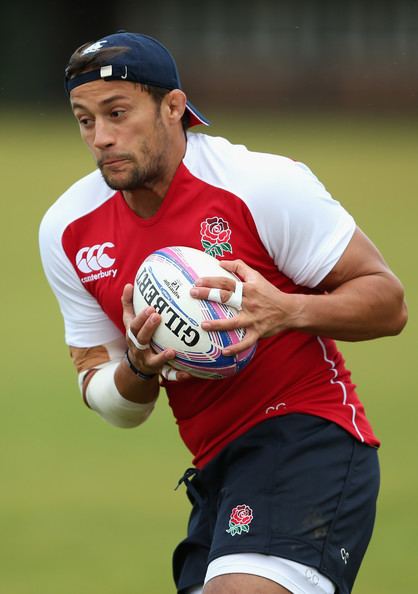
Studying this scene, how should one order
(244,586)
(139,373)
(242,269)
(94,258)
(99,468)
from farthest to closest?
(99,468), (94,258), (139,373), (242,269), (244,586)

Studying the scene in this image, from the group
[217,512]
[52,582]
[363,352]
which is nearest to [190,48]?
[363,352]

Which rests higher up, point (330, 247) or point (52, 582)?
point (330, 247)

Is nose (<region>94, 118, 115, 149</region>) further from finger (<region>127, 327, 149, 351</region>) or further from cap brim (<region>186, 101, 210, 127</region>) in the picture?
finger (<region>127, 327, 149, 351</region>)

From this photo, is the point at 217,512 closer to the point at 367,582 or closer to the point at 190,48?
the point at 367,582

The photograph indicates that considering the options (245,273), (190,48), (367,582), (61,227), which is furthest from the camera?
(190,48)

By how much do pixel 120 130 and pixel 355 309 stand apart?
107 centimetres

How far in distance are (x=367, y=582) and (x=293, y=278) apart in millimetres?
2629

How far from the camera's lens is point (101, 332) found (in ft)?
16.2

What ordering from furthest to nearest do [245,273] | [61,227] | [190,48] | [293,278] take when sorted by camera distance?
[190,48] < [61,227] < [293,278] < [245,273]

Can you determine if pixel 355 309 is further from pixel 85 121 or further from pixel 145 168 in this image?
pixel 85 121

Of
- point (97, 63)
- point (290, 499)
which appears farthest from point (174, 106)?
point (290, 499)

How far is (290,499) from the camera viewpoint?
4312mm

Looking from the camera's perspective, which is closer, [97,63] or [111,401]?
[97,63]

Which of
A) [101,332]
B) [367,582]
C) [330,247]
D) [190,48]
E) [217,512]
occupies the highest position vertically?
[190,48]
